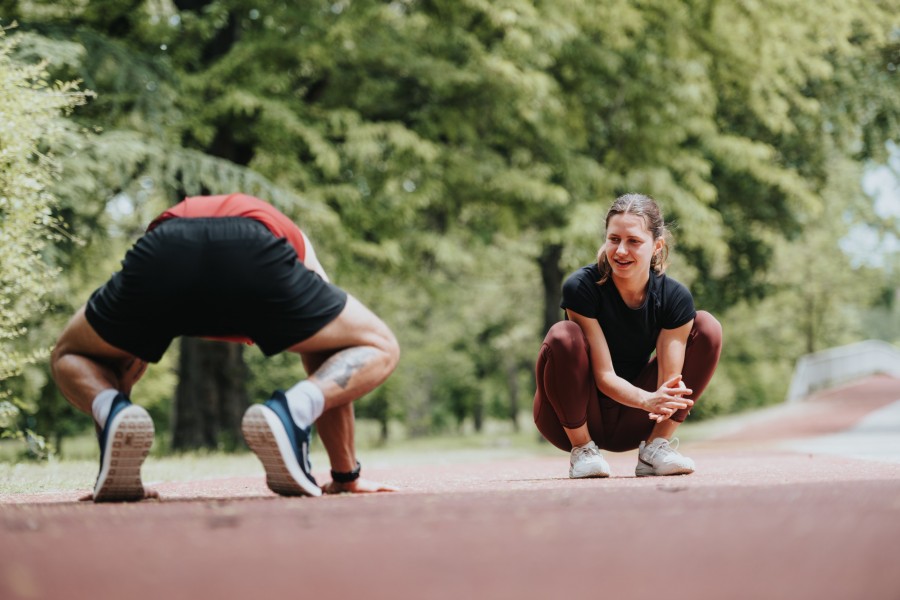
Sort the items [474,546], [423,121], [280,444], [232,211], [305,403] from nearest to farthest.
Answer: [474,546] → [280,444] → [305,403] → [232,211] → [423,121]

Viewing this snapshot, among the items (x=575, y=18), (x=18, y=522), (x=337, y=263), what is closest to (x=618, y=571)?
(x=18, y=522)

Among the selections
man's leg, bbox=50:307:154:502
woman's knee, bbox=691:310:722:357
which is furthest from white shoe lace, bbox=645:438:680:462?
man's leg, bbox=50:307:154:502

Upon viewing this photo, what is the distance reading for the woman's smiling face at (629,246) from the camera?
471cm

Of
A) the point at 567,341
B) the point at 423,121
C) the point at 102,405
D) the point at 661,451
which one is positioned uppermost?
the point at 423,121

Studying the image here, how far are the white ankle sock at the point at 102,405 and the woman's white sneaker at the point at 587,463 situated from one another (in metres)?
2.32

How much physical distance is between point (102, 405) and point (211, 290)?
59 cm

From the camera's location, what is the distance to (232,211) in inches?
144

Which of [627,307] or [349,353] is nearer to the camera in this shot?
[349,353]

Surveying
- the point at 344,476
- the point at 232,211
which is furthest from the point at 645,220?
the point at 232,211

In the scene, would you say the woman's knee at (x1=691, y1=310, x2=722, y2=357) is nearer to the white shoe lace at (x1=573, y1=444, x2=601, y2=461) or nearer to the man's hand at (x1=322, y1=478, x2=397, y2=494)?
the white shoe lace at (x1=573, y1=444, x2=601, y2=461)

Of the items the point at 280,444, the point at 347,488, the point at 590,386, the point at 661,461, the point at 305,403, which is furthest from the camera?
the point at 590,386

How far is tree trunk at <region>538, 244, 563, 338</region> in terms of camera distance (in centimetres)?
1780

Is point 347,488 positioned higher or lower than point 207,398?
higher

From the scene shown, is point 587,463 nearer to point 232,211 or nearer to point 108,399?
point 232,211
